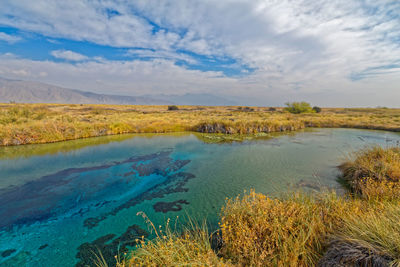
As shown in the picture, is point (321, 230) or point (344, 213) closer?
point (321, 230)

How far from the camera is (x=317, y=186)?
764cm

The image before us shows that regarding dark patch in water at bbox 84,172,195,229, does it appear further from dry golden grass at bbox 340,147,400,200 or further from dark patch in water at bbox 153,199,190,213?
dry golden grass at bbox 340,147,400,200

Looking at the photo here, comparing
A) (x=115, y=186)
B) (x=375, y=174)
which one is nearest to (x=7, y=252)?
(x=115, y=186)

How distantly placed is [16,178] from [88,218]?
261 inches

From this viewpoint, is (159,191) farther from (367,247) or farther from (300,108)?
(300,108)

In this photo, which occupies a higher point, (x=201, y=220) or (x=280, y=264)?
(x=280, y=264)

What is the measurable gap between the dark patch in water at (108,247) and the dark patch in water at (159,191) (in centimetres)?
98

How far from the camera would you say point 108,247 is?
450 cm

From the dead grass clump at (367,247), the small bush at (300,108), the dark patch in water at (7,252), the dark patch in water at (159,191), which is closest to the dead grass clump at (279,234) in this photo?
the dead grass clump at (367,247)

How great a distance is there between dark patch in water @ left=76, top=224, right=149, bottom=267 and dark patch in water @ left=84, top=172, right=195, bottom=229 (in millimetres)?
975

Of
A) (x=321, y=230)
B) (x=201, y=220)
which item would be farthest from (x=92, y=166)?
(x=321, y=230)

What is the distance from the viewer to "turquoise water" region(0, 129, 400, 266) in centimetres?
480

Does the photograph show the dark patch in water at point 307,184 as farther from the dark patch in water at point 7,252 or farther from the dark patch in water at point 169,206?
the dark patch in water at point 7,252

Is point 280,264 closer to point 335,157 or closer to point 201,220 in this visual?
point 201,220
